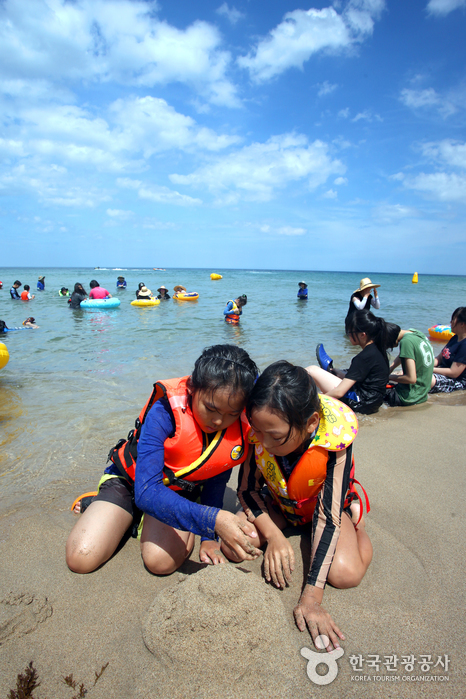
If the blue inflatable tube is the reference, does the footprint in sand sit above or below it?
below

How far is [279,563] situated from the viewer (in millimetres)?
1887

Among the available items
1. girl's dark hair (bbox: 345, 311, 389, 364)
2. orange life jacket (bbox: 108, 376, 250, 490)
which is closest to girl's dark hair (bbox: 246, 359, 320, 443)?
orange life jacket (bbox: 108, 376, 250, 490)

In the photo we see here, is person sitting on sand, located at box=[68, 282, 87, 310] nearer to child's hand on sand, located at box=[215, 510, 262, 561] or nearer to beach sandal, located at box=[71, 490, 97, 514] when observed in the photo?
beach sandal, located at box=[71, 490, 97, 514]

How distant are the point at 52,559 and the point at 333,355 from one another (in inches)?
271

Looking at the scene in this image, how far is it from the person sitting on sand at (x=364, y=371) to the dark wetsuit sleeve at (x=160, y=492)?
8.83ft

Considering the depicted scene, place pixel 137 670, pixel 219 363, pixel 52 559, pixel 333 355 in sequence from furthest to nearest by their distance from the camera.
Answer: pixel 333 355
pixel 52 559
pixel 219 363
pixel 137 670

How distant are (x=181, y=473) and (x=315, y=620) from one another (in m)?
0.95

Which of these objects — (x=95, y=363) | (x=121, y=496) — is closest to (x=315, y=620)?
(x=121, y=496)

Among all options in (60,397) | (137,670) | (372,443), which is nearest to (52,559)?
(137,670)

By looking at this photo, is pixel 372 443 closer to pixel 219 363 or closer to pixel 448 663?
pixel 448 663

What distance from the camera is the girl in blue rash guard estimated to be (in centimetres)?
178

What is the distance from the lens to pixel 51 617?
1779 millimetres

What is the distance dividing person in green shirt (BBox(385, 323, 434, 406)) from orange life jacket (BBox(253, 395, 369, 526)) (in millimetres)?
2730

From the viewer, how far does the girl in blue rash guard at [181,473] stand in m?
1.78
